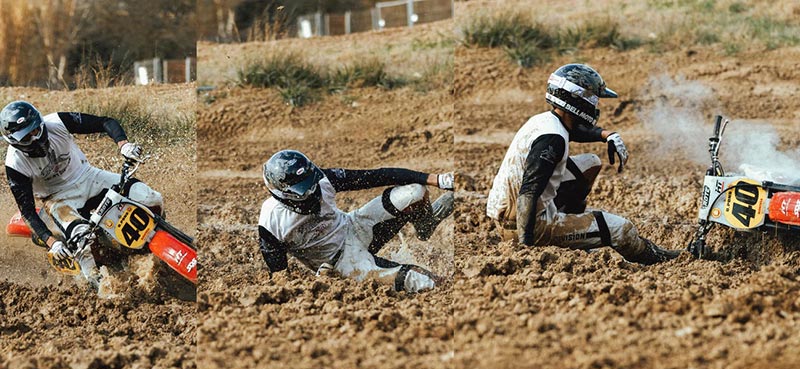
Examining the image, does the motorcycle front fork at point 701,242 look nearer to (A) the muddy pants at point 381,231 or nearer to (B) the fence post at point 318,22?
(A) the muddy pants at point 381,231

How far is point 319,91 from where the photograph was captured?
49.7 feet

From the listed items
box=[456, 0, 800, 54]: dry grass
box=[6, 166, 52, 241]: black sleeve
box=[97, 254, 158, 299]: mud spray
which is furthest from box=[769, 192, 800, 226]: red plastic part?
box=[456, 0, 800, 54]: dry grass

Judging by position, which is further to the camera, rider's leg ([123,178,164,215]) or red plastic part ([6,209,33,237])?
red plastic part ([6,209,33,237])

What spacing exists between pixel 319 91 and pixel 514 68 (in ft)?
10.8

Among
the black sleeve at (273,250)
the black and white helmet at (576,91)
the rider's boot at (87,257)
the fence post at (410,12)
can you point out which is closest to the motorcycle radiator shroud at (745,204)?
the black and white helmet at (576,91)

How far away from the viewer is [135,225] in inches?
335

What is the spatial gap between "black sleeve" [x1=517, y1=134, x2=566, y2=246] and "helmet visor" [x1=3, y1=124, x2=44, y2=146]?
425 centimetres

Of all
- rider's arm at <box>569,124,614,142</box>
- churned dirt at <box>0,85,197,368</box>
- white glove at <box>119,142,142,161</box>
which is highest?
rider's arm at <box>569,124,614,142</box>

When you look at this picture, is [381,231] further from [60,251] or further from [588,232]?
[60,251]

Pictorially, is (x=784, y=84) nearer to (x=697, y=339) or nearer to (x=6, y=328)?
(x=697, y=339)

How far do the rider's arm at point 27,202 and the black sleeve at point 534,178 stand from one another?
406cm

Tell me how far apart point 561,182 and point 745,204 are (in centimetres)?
145

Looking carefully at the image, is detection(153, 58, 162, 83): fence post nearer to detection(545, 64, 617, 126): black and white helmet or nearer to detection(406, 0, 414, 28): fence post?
detection(545, 64, 617, 126): black and white helmet

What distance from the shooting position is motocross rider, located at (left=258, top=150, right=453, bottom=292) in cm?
755
